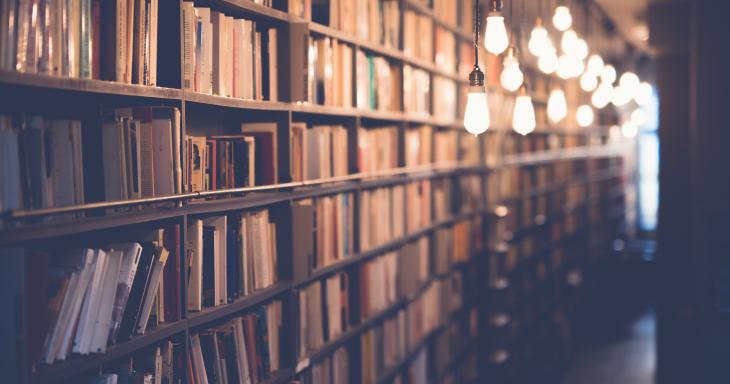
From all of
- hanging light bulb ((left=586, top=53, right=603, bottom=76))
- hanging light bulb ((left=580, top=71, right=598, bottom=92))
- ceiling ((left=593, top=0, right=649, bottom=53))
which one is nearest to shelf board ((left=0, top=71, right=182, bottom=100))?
hanging light bulb ((left=580, top=71, right=598, bottom=92))

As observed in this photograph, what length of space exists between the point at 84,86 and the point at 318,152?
153 centimetres

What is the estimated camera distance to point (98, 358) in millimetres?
1823

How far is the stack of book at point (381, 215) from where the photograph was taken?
3.75m

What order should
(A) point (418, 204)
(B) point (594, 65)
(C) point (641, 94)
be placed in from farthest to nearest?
(C) point (641, 94) → (B) point (594, 65) → (A) point (418, 204)

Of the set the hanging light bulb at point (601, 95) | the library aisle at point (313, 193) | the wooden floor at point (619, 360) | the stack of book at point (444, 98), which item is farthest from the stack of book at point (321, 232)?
the wooden floor at point (619, 360)

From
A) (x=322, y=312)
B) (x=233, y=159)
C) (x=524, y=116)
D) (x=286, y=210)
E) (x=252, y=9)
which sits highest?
(x=252, y=9)

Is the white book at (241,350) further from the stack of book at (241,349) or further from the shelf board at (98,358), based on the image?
the shelf board at (98,358)

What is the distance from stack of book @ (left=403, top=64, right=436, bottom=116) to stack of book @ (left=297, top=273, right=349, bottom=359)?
1215 millimetres

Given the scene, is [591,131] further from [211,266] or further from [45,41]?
[45,41]

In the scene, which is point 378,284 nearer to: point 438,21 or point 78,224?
point 438,21

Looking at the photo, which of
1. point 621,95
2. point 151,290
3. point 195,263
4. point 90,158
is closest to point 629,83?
point 621,95

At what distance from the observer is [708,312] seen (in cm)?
519

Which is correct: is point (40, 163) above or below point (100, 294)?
above

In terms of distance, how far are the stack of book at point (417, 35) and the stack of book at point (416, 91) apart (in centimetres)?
9
